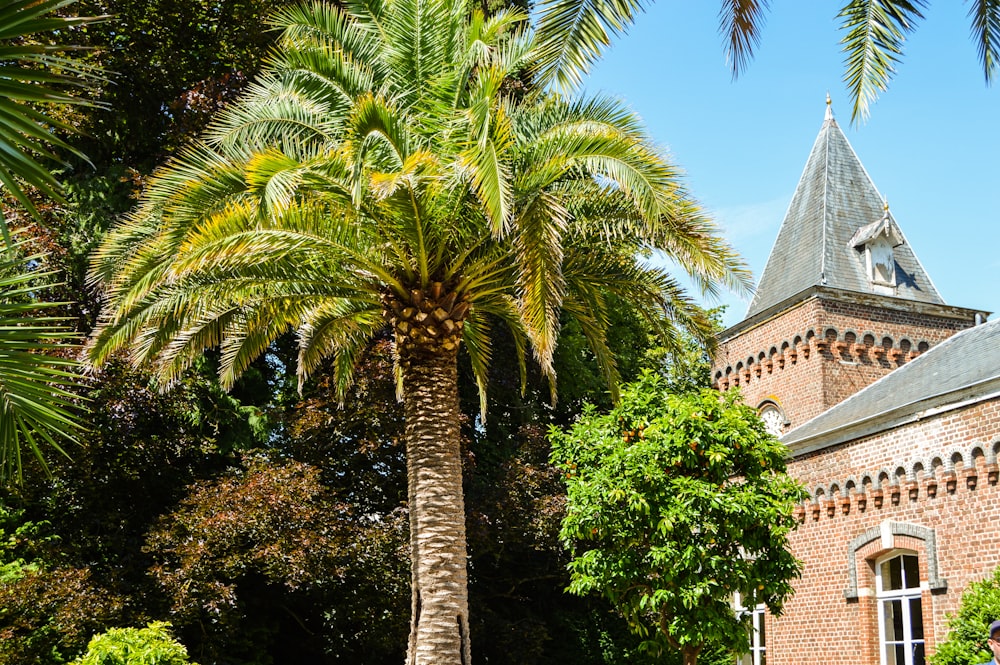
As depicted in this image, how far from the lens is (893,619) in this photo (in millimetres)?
17969

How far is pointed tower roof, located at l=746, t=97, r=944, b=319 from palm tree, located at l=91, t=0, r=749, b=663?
14.8 m

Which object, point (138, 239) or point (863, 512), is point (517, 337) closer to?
point (138, 239)

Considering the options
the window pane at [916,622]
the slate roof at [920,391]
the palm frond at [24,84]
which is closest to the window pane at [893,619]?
the window pane at [916,622]

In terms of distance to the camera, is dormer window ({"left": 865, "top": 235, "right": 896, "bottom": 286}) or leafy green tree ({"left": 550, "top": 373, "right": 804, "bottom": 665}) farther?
dormer window ({"left": 865, "top": 235, "right": 896, "bottom": 286})

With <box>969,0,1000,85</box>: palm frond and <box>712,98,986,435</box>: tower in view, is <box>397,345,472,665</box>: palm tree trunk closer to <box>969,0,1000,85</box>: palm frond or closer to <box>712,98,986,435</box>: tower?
<box>969,0,1000,85</box>: palm frond

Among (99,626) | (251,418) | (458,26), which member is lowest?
(99,626)

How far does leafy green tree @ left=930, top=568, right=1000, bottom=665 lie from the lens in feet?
44.4

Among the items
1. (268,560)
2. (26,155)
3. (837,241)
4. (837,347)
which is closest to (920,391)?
(837,347)

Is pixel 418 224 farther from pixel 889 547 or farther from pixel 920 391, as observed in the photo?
pixel 920 391

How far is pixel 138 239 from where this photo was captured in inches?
485

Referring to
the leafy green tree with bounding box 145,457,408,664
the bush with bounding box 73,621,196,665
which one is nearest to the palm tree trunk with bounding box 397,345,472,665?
the bush with bounding box 73,621,196,665

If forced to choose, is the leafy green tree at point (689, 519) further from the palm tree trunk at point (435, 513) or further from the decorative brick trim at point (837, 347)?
the decorative brick trim at point (837, 347)

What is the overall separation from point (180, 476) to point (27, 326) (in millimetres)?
15175

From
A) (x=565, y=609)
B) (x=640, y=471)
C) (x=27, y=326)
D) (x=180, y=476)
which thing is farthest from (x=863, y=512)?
(x=27, y=326)
